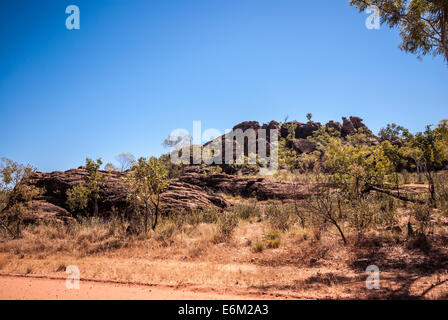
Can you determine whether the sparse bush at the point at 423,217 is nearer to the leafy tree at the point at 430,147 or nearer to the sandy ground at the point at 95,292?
the leafy tree at the point at 430,147

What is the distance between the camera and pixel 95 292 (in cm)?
497

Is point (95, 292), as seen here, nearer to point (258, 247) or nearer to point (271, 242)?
point (258, 247)

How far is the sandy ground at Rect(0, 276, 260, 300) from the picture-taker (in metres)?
4.60

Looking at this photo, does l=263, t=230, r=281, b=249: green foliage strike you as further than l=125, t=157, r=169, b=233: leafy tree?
No

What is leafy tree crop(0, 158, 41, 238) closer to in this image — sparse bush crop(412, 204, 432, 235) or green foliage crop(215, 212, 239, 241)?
green foliage crop(215, 212, 239, 241)

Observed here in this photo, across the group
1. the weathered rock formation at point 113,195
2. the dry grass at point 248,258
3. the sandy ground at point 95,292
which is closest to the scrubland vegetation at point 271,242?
the dry grass at point 248,258

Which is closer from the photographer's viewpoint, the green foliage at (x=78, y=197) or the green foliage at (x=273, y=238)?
the green foliage at (x=273, y=238)

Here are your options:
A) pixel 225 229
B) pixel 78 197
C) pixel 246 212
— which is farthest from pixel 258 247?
pixel 78 197

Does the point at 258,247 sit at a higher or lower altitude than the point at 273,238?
lower

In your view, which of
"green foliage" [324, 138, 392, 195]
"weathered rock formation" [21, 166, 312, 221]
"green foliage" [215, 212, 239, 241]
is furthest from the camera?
"weathered rock formation" [21, 166, 312, 221]

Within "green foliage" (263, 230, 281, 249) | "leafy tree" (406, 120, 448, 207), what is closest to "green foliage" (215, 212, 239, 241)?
"green foliage" (263, 230, 281, 249)

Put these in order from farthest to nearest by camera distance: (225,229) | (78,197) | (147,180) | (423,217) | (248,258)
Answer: (78,197) < (147,180) < (225,229) < (423,217) < (248,258)

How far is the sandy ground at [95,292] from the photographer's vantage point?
15.1ft

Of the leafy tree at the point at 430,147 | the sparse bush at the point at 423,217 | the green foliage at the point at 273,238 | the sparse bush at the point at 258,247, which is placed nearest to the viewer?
the sparse bush at the point at 423,217
